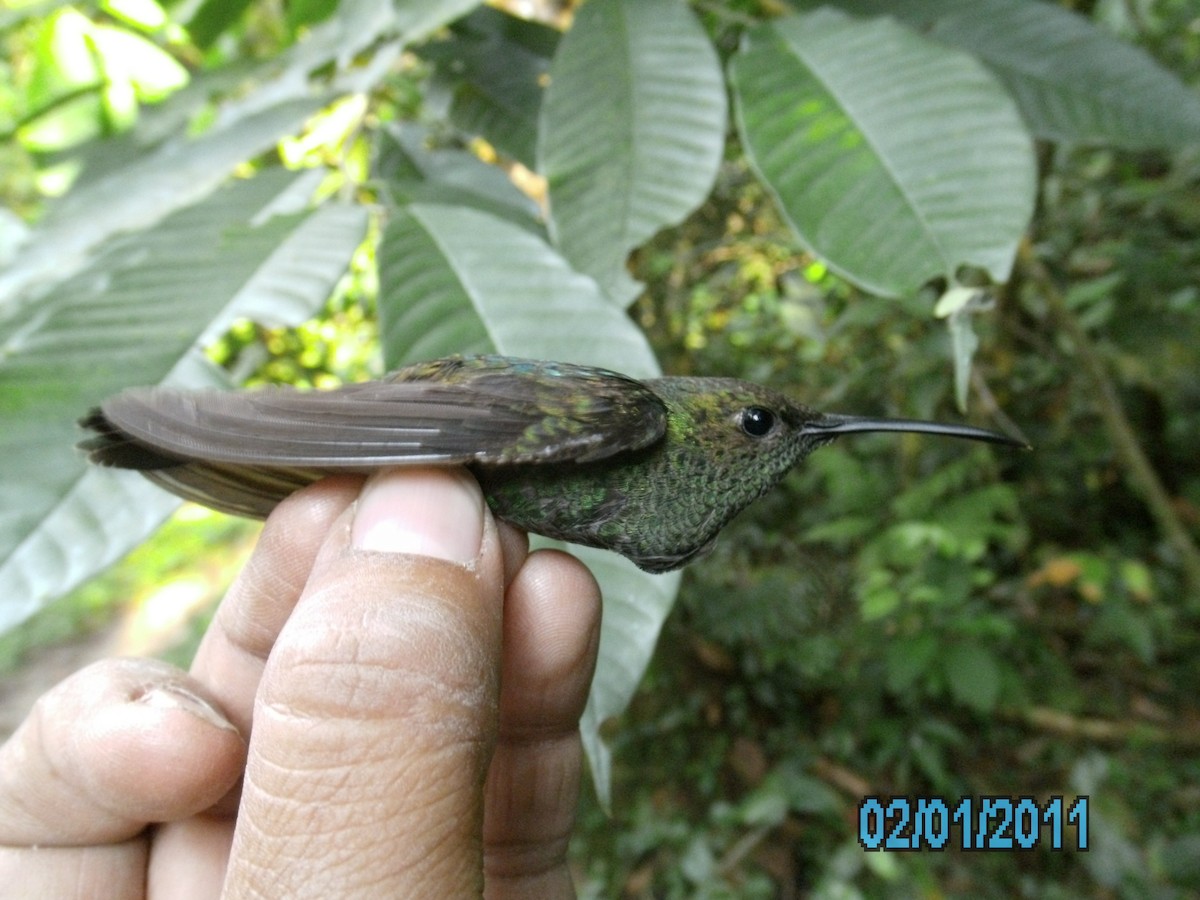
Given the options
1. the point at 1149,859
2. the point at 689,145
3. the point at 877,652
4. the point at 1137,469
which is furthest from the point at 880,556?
the point at 689,145

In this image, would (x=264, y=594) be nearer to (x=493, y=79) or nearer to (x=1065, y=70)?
(x=493, y=79)

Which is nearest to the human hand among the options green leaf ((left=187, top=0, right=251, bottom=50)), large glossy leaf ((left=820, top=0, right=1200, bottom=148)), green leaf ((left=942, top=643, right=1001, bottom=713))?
large glossy leaf ((left=820, top=0, right=1200, bottom=148))

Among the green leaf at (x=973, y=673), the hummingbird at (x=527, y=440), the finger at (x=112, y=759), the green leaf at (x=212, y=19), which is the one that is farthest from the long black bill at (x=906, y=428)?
the green leaf at (x=212, y=19)
